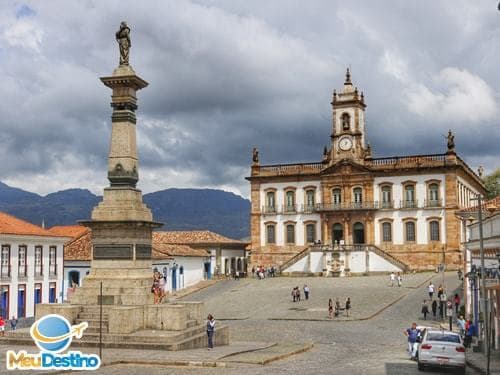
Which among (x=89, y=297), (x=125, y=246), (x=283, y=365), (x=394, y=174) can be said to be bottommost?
(x=283, y=365)

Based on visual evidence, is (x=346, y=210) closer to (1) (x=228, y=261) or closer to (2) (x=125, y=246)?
(1) (x=228, y=261)

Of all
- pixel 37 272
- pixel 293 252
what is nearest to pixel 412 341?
pixel 37 272

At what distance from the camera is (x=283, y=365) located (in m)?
19.6

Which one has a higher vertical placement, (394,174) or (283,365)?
(394,174)

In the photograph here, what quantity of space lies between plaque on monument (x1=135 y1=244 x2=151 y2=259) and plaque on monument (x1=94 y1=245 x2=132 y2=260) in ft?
0.99

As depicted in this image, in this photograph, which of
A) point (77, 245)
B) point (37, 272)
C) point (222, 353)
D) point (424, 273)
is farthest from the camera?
point (424, 273)

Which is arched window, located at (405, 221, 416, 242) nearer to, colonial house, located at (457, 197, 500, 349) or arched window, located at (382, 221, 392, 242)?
arched window, located at (382, 221, 392, 242)

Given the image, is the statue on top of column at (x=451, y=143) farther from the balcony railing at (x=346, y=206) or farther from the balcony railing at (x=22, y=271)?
the balcony railing at (x=22, y=271)

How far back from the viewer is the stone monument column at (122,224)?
2306 cm

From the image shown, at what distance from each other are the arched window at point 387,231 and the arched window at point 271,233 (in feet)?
32.9

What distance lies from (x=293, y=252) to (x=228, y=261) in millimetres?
6355

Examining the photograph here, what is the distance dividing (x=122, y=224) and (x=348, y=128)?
1683 inches

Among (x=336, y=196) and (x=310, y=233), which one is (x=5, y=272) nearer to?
(x=310, y=233)

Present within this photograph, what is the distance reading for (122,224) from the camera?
76.6 feet
